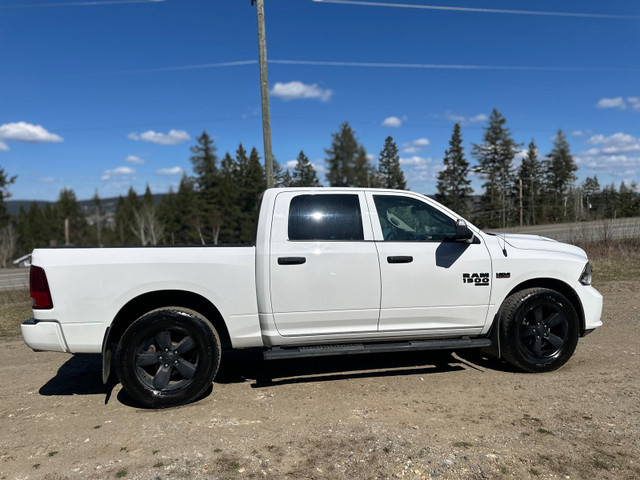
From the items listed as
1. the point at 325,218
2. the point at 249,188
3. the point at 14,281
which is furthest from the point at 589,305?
the point at 249,188

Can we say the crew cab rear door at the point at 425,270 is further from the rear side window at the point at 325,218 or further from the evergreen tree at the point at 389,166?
the evergreen tree at the point at 389,166

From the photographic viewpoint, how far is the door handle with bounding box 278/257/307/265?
4.12 meters

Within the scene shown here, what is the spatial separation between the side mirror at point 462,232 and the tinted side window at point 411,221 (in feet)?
0.46

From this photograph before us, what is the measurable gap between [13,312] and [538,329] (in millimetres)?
9215

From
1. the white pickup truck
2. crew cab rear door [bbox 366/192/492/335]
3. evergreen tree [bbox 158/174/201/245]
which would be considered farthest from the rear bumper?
evergreen tree [bbox 158/174/201/245]

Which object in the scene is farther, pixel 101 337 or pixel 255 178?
pixel 255 178

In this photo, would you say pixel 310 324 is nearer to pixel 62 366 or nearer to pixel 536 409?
pixel 536 409

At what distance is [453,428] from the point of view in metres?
3.49

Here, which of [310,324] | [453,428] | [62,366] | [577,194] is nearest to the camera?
[453,428]

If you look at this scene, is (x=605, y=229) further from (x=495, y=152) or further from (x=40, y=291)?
(x=495, y=152)

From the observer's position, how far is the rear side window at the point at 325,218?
4.30m

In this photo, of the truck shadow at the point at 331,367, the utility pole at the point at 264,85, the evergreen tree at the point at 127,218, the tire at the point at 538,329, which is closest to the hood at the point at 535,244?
the tire at the point at 538,329

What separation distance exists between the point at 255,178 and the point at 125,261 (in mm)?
59457

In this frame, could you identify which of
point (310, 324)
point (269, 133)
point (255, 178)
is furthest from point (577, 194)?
point (255, 178)
